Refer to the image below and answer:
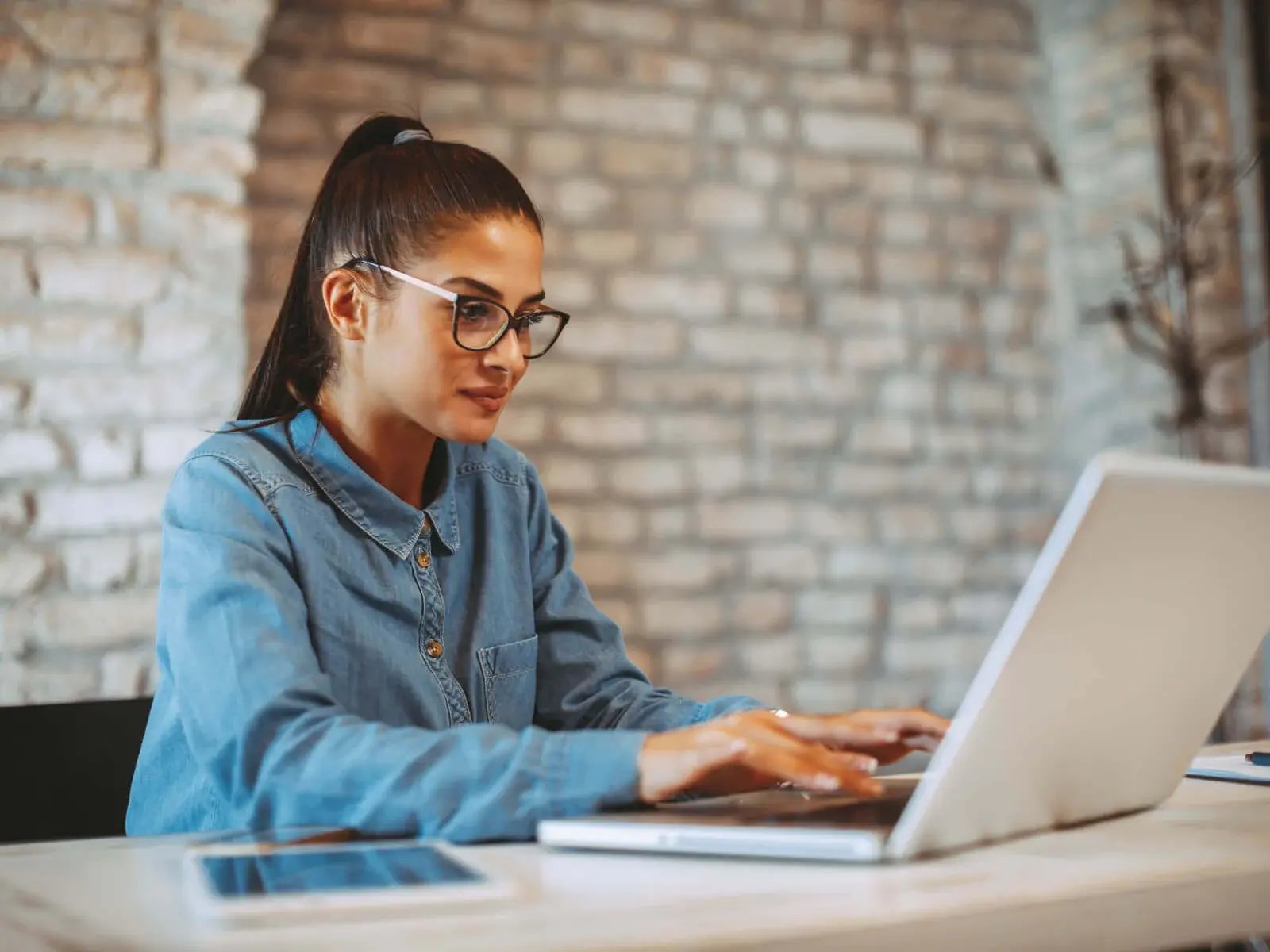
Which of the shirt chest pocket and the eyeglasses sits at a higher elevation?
the eyeglasses

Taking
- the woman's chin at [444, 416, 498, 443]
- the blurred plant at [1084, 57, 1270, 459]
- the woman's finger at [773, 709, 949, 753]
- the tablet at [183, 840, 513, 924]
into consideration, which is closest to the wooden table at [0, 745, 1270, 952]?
the tablet at [183, 840, 513, 924]

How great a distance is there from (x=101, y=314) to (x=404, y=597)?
133 centimetres

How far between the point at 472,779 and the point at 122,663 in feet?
5.51

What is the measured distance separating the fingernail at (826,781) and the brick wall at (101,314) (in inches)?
72.1

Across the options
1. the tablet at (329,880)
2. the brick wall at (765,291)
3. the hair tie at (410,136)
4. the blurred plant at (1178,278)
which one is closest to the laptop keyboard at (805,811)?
the tablet at (329,880)

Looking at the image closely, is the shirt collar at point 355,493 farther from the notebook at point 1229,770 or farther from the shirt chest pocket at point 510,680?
the notebook at point 1229,770

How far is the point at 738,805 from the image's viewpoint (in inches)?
41.3

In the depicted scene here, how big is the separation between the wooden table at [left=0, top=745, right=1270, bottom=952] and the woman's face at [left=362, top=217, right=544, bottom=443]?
0.64m

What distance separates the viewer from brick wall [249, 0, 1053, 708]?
10.6 ft

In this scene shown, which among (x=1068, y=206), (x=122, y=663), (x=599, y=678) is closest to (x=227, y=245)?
(x=122, y=663)

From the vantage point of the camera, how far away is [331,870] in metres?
0.78

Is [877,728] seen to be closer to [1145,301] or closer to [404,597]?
[404,597]

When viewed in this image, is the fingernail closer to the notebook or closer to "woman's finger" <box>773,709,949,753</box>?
"woman's finger" <box>773,709,949,753</box>

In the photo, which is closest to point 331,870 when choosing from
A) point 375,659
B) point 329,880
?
point 329,880
